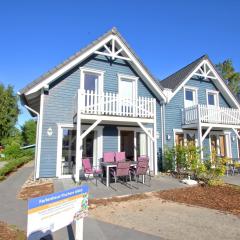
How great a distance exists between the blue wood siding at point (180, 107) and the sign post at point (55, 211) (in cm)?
1004

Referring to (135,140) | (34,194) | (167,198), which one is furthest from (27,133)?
(167,198)

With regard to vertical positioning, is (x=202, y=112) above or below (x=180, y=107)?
below

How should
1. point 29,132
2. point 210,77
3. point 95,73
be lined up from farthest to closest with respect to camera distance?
point 29,132, point 210,77, point 95,73

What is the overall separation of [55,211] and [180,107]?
1204 cm

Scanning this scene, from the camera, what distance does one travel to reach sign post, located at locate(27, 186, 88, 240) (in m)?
2.75

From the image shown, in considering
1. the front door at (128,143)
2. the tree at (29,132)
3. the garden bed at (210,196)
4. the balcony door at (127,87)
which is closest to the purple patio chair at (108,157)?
the front door at (128,143)

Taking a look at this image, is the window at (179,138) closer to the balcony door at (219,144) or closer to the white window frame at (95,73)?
the balcony door at (219,144)

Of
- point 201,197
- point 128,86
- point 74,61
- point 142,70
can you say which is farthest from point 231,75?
point 201,197

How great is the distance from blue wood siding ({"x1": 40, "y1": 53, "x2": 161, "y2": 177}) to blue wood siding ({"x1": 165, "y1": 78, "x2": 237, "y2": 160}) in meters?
2.48

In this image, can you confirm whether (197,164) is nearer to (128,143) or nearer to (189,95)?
(128,143)

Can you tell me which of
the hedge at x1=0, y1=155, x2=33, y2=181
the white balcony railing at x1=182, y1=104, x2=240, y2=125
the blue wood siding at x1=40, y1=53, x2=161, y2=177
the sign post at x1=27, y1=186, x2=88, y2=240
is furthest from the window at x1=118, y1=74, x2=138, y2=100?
the sign post at x1=27, y1=186, x2=88, y2=240

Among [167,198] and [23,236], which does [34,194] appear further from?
[167,198]

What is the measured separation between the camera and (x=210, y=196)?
282 inches

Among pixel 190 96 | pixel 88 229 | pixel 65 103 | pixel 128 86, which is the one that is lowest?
pixel 88 229
